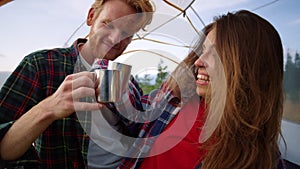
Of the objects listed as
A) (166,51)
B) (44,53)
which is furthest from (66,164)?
(166,51)

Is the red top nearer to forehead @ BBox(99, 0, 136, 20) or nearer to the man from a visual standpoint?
the man

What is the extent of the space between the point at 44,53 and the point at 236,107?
624mm

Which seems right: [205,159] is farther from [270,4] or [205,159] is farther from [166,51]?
[270,4]

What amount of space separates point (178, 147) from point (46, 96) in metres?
0.44

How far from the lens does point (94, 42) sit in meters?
0.82

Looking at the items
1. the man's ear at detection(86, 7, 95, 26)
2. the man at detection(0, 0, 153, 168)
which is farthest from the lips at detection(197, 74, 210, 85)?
the man's ear at detection(86, 7, 95, 26)

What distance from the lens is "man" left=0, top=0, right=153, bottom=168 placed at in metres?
0.62

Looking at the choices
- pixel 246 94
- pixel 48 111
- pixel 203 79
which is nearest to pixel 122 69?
pixel 48 111

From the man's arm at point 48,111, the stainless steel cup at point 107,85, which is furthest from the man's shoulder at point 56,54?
the stainless steel cup at point 107,85

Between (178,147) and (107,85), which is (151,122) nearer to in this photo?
(178,147)

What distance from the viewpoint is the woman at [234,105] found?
0.70 m

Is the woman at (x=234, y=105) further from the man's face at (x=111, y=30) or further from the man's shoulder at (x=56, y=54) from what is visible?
the man's shoulder at (x=56, y=54)

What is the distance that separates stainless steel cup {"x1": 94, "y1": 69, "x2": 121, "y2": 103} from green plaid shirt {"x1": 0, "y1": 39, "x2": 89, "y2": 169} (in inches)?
12.8

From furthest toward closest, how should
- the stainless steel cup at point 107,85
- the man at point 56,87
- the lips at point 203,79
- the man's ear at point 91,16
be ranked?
the man's ear at point 91,16
the lips at point 203,79
the man at point 56,87
the stainless steel cup at point 107,85
